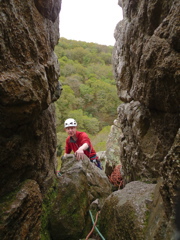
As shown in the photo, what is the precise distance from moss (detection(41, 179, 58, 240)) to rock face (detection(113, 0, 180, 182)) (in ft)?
8.54

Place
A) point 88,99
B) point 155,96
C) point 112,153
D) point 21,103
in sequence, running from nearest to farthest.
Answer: point 21,103
point 155,96
point 112,153
point 88,99

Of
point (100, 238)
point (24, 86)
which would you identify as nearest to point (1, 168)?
point (24, 86)

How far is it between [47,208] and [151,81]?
3818 mm

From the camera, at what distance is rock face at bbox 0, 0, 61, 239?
103 inches

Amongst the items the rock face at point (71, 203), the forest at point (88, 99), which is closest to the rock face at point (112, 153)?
the rock face at point (71, 203)

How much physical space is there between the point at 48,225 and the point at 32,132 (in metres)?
2.13

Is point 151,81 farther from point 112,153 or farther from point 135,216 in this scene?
point 112,153

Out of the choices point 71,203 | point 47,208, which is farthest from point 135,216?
point 47,208

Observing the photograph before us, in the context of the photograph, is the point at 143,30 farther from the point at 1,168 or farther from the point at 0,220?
the point at 0,220

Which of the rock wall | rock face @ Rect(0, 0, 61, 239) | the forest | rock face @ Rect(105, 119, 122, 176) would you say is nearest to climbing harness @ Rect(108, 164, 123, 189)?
rock face @ Rect(105, 119, 122, 176)

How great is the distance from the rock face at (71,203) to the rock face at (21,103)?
526 millimetres

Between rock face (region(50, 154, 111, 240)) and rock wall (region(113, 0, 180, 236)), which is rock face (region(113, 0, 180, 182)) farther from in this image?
rock face (region(50, 154, 111, 240))

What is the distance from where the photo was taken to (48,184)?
4293 millimetres

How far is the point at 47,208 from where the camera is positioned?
4.01 m
